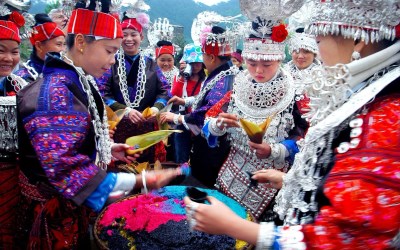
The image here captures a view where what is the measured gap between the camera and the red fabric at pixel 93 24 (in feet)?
6.30

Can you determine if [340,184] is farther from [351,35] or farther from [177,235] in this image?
[177,235]

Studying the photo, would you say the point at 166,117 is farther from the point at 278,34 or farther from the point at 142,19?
the point at 278,34

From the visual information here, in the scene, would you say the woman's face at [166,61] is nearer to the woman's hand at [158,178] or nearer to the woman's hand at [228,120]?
the woman's hand at [228,120]

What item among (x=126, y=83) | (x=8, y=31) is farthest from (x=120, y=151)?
(x=126, y=83)

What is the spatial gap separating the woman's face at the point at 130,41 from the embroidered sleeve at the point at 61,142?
2.59m

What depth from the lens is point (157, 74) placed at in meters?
4.25

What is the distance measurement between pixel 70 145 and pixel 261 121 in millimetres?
1436

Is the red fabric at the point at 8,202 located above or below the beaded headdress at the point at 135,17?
below

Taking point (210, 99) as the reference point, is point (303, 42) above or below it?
above

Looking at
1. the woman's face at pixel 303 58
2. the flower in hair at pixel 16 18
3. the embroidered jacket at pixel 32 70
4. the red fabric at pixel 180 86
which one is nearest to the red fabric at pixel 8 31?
the flower in hair at pixel 16 18

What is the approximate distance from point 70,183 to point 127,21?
309cm

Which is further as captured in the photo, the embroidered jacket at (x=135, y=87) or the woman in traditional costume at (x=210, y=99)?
the embroidered jacket at (x=135, y=87)

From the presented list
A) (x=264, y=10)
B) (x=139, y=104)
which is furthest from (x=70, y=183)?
(x=139, y=104)

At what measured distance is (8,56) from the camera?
2646 millimetres
